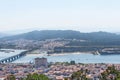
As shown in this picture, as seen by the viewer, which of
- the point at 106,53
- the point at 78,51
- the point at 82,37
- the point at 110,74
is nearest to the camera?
the point at 110,74

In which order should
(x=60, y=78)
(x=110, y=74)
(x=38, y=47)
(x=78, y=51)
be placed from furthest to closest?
(x=38, y=47)
(x=78, y=51)
(x=60, y=78)
(x=110, y=74)

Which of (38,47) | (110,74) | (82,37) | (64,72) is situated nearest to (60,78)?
(64,72)

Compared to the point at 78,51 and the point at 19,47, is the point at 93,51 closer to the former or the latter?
the point at 78,51

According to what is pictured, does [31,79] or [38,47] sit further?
[38,47]

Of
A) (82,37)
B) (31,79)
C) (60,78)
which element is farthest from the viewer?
(82,37)

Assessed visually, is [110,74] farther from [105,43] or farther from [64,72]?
[105,43]

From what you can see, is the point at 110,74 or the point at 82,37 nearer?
the point at 110,74

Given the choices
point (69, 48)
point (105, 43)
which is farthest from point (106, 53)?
point (105, 43)

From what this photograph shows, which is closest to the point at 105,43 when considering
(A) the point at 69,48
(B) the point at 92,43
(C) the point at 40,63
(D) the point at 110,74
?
(B) the point at 92,43

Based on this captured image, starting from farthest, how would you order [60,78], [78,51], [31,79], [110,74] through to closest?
[78,51], [60,78], [110,74], [31,79]
